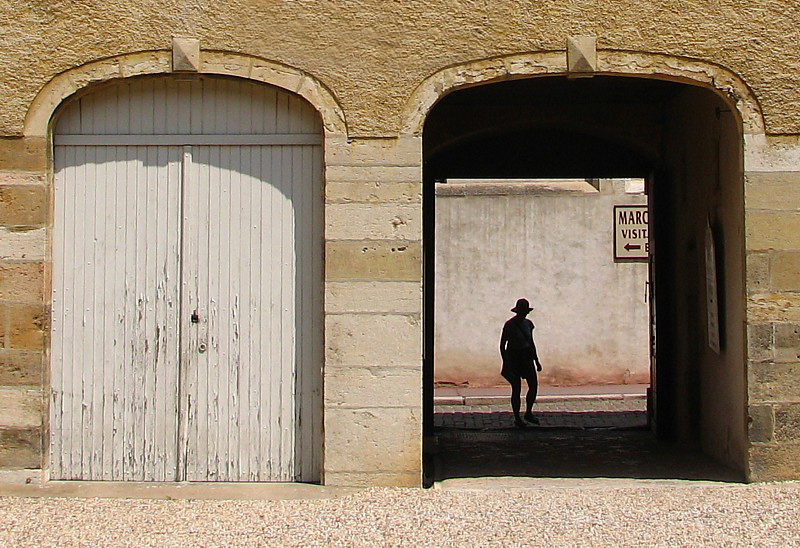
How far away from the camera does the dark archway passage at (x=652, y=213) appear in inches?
338

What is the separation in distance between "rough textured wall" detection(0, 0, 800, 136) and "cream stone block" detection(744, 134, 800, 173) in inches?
4.0

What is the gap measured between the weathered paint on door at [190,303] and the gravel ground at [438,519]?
0.58 metres

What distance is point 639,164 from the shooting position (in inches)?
Result: 436

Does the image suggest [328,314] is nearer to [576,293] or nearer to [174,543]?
[174,543]

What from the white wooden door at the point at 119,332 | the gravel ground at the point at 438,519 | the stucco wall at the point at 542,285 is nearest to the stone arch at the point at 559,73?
the white wooden door at the point at 119,332

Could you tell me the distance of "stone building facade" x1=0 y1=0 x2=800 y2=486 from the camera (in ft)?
24.9

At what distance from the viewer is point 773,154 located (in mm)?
7629

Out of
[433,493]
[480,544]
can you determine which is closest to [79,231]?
[433,493]

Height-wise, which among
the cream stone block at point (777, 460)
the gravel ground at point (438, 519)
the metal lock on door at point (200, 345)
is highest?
the metal lock on door at point (200, 345)

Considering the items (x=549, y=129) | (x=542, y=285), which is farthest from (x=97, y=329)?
(x=542, y=285)

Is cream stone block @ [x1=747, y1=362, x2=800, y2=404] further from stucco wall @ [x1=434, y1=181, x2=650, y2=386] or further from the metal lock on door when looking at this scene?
stucco wall @ [x1=434, y1=181, x2=650, y2=386]

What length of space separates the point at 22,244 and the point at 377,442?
272 centimetres

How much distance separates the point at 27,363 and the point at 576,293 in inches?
443

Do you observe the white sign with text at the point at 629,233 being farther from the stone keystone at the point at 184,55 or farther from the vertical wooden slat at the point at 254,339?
the stone keystone at the point at 184,55
